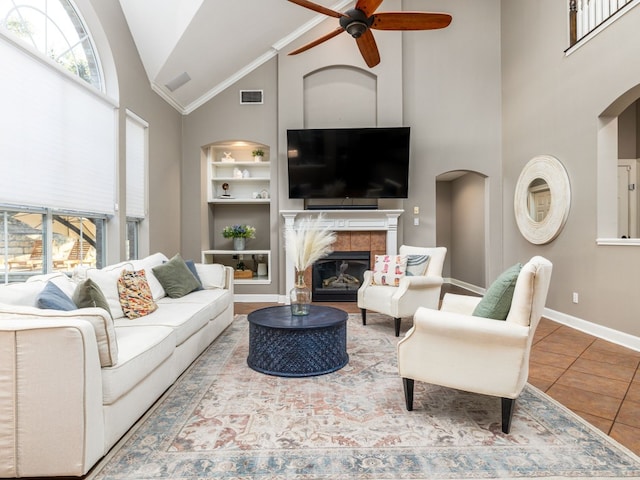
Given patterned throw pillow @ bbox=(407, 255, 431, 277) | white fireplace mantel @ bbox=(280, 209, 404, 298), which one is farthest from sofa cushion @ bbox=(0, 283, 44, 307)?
white fireplace mantel @ bbox=(280, 209, 404, 298)

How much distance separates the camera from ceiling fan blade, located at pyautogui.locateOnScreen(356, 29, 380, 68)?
3.20 metres

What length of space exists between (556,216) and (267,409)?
4.06 m

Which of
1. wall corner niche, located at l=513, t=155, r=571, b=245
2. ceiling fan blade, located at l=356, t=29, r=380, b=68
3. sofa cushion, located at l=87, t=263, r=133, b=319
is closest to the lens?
sofa cushion, located at l=87, t=263, r=133, b=319

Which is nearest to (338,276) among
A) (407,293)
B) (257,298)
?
(257,298)

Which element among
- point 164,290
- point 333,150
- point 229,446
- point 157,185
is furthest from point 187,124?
point 229,446

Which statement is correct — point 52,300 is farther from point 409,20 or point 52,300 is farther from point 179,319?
point 409,20

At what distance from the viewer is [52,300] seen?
1.90 metres

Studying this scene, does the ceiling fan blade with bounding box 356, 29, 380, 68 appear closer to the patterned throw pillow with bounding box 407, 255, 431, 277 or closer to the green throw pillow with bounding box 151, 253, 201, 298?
the patterned throw pillow with bounding box 407, 255, 431, 277

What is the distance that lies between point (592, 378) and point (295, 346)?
2.22 metres

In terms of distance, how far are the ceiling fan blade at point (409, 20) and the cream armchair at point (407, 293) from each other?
2297mm

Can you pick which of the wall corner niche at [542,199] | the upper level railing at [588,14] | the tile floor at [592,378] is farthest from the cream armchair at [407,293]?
the upper level railing at [588,14]

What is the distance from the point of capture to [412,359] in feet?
6.85

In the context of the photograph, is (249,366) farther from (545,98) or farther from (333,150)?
(545,98)

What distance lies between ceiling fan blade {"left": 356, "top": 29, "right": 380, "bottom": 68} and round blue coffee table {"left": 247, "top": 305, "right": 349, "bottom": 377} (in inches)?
96.8
